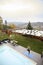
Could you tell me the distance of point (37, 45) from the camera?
249 cm

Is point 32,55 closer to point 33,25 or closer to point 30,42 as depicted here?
point 30,42

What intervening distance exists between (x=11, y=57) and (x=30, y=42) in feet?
2.04

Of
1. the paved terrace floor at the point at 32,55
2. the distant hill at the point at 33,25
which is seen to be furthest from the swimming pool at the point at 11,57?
the distant hill at the point at 33,25

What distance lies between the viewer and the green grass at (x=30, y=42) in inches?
97.0

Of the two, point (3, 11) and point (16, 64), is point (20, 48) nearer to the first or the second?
point (16, 64)

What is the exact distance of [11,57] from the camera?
2639 millimetres

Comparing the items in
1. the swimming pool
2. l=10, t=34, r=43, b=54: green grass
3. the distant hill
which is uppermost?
the distant hill

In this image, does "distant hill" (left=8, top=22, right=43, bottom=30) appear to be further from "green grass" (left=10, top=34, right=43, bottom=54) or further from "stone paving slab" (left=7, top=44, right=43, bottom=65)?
"stone paving slab" (left=7, top=44, right=43, bottom=65)

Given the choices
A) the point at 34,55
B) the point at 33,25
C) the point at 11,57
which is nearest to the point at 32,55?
the point at 34,55

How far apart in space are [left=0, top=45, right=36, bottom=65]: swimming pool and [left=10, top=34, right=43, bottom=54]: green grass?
277mm

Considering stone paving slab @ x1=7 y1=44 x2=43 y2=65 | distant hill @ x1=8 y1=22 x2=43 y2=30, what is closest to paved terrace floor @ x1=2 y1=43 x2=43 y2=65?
stone paving slab @ x1=7 y1=44 x2=43 y2=65

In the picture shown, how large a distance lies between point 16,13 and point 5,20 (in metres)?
0.37

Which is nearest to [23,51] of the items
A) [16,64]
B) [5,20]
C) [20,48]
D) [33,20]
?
[20,48]

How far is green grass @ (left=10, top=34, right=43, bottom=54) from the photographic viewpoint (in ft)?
8.08
